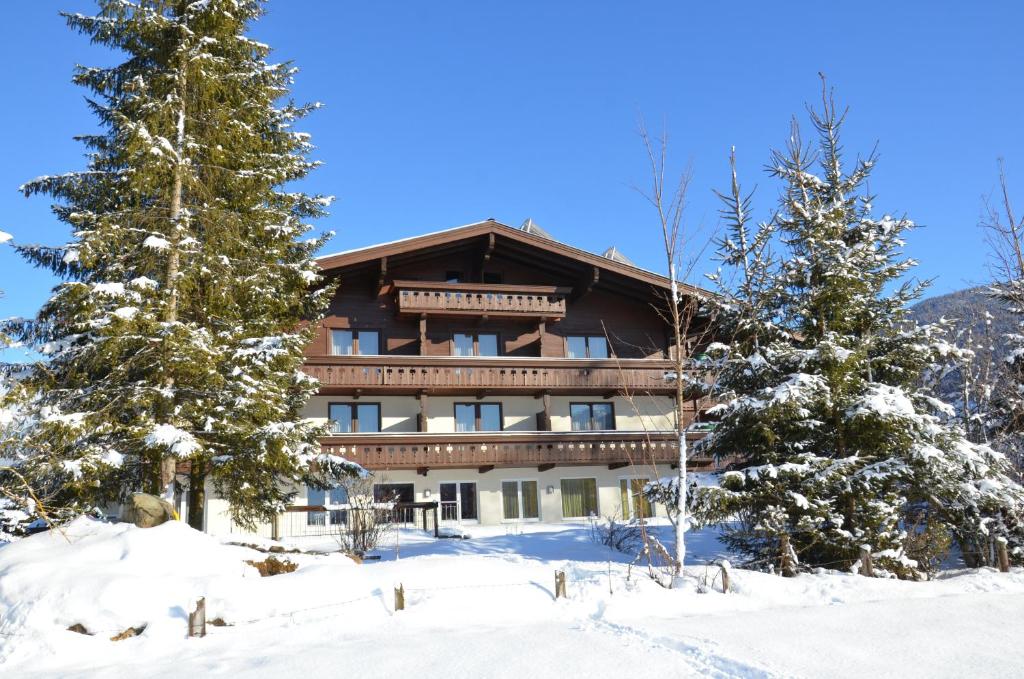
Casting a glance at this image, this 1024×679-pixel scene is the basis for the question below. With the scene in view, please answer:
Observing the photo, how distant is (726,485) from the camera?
14.5 metres

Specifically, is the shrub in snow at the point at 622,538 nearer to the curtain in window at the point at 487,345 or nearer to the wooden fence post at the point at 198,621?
the curtain in window at the point at 487,345

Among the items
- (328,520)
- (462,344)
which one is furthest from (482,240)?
(328,520)

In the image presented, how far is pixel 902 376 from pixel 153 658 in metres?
14.6

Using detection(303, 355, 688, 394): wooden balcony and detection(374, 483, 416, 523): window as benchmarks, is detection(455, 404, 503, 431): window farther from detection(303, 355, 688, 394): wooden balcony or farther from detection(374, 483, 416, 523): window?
detection(374, 483, 416, 523): window

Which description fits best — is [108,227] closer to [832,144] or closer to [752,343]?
[752,343]

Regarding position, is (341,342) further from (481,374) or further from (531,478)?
(531,478)

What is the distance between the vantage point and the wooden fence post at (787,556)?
14.1 meters

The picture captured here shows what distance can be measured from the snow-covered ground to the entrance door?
1157 cm

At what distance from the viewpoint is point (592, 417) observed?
93.4 ft

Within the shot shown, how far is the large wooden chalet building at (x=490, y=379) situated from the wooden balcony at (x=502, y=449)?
0.04 meters

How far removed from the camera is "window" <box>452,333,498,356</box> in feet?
91.2

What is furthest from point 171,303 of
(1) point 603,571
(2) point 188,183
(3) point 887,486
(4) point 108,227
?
(3) point 887,486

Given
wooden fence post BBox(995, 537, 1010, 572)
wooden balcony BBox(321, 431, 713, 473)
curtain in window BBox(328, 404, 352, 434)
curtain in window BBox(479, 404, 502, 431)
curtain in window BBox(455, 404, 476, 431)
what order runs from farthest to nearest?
curtain in window BBox(479, 404, 502, 431)
curtain in window BBox(455, 404, 476, 431)
curtain in window BBox(328, 404, 352, 434)
wooden balcony BBox(321, 431, 713, 473)
wooden fence post BBox(995, 537, 1010, 572)

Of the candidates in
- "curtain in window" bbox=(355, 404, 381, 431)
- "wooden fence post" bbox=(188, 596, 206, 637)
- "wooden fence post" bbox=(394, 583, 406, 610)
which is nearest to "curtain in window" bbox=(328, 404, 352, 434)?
"curtain in window" bbox=(355, 404, 381, 431)
